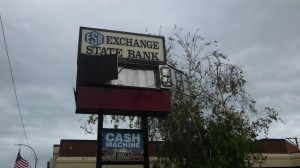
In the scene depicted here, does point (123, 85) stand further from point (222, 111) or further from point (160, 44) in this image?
point (222, 111)

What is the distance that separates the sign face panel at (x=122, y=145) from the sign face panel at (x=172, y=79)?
2.24m

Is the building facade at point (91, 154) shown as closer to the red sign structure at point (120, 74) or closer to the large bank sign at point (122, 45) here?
the large bank sign at point (122, 45)

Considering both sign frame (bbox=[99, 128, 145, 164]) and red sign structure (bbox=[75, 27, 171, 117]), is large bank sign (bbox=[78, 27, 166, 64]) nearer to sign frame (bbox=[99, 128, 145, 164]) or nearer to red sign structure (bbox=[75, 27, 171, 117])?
red sign structure (bbox=[75, 27, 171, 117])

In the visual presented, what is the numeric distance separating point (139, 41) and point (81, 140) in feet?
53.3

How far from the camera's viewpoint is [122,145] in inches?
453

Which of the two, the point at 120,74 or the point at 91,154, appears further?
the point at 91,154

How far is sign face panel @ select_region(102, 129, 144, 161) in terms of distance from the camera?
11289 millimetres

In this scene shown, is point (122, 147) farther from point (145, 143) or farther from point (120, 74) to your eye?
point (120, 74)

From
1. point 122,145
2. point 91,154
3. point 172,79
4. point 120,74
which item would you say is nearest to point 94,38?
point 120,74

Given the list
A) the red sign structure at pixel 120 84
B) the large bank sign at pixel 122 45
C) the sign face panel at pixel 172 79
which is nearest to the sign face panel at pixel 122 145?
the red sign structure at pixel 120 84

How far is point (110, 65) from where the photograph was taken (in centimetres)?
1190

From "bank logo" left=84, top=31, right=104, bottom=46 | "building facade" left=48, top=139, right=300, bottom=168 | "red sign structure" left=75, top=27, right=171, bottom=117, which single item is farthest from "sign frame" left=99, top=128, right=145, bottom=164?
"building facade" left=48, top=139, right=300, bottom=168

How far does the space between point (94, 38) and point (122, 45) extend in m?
1.05

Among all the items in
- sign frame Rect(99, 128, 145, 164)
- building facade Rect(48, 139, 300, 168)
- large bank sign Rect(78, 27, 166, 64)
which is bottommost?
sign frame Rect(99, 128, 145, 164)
